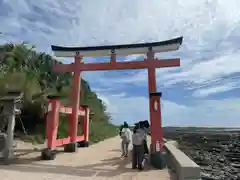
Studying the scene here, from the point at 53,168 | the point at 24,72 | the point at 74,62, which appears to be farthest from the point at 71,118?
the point at 24,72

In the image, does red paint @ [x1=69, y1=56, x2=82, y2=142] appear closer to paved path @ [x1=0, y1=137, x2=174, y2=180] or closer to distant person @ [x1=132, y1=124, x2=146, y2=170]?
paved path @ [x1=0, y1=137, x2=174, y2=180]

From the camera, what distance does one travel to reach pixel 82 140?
1262 cm

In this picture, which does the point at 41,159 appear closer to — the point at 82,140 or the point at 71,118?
the point at 71,118

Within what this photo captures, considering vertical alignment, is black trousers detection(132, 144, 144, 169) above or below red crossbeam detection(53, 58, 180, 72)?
below

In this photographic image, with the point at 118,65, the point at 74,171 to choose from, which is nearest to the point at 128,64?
the point at 118,65

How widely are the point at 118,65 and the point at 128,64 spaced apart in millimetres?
429

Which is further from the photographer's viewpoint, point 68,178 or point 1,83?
point 1,83

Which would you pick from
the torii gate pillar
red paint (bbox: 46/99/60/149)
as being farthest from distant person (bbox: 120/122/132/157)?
red paint (bbox: 46/99/60/149)

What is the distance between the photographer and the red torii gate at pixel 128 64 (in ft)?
26.8

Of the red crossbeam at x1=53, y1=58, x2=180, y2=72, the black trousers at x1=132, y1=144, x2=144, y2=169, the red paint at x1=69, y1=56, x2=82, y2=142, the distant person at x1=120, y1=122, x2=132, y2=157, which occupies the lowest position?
the black trousers at x1=132, y1=144, x2=144, y2=169

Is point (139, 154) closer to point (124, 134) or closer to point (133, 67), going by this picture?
point (124, 134)

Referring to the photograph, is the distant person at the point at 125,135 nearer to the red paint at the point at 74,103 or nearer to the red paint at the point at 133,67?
the red paint at the point at 133,67

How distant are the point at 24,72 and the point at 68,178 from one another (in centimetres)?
880

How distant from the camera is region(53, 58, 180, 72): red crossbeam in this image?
905cm
